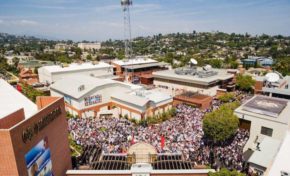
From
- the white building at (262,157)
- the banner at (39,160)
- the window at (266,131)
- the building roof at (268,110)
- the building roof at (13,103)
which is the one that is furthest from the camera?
the window at (266,131)

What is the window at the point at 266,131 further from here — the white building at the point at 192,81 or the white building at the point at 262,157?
the white building at the point at 192,81

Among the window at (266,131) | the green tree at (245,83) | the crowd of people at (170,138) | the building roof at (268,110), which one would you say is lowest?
the crowd of people at (170,138)

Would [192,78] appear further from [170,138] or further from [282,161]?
[282,161]

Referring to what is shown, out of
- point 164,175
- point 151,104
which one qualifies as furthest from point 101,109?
point 164,175

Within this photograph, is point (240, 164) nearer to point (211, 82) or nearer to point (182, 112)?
point (182, 112)

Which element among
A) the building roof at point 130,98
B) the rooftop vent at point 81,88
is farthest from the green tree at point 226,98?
the rooftop vent at point 81,88

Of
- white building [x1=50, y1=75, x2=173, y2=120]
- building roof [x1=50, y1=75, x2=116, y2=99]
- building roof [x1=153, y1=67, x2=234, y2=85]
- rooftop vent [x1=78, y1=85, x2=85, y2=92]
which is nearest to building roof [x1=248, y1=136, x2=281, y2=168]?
white building [x1=50, y1=75, x2=173, y2=120]
